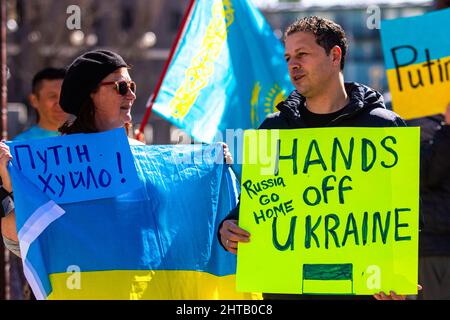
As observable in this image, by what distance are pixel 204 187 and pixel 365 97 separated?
86 centimetres

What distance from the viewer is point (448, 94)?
528 cm

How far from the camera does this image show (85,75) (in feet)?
14.8

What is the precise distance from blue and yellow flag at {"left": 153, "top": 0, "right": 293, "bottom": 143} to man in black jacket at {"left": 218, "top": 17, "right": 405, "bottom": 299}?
6.12 ft

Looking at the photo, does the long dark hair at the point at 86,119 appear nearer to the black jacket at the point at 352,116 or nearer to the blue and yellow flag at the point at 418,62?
the black jacket at the point at 352,116

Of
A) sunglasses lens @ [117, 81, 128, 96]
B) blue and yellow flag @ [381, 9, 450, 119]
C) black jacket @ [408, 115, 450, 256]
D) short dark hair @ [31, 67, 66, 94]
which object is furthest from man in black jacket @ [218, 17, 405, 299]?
short dark hair @ [31, 67, 66, 94]

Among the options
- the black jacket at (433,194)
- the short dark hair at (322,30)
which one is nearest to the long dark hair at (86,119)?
the short dark hair at (322,30)

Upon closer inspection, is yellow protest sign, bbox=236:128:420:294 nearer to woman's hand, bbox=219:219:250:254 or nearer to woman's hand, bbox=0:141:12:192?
woman's hand, bbox=219:219:250:254

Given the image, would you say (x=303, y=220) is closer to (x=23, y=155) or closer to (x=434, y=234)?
(x=23, y=155)

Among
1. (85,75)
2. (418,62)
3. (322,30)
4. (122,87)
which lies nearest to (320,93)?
(322,30)

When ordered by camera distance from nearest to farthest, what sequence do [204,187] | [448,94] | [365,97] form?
[365,97] → [204,187] → [448,94]

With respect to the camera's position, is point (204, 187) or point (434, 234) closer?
point (204, 187)

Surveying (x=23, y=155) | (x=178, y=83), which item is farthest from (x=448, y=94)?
(x=23, y=155)

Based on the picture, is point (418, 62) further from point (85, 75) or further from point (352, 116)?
point (85, 75)

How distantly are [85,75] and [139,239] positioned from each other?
29.7 inches
